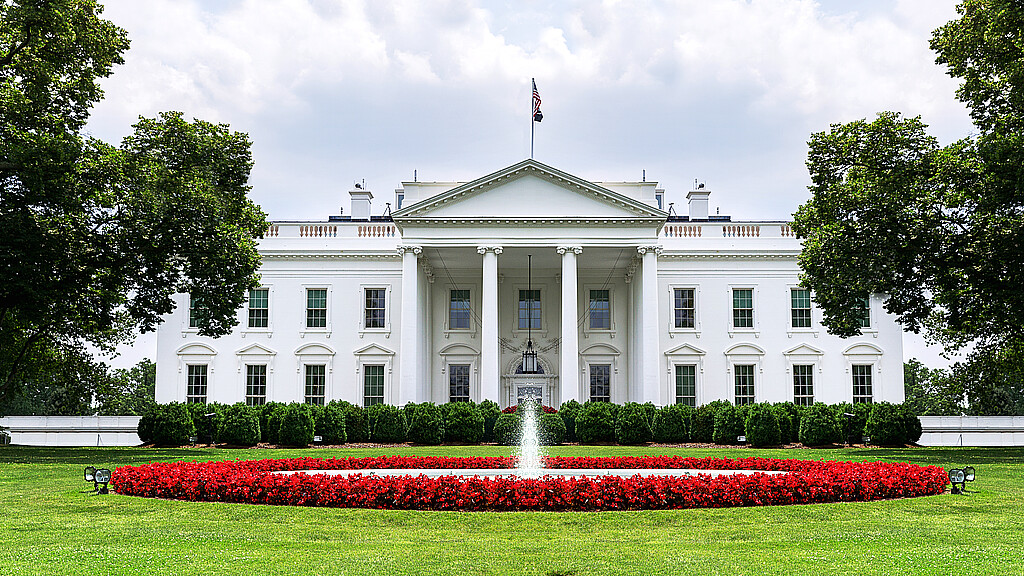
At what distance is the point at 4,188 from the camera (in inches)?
889

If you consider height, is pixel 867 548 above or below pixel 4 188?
below

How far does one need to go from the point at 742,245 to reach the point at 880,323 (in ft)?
21.8

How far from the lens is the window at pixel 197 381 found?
40594 mm

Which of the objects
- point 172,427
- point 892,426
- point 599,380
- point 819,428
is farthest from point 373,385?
point 892,426

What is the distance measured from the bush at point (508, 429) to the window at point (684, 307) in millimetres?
12360

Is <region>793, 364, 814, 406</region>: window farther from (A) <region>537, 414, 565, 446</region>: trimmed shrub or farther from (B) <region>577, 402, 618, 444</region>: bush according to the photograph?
(A) <region>537, 414, 565, 446</region>: trimmed shrub

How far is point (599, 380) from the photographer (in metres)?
41.3

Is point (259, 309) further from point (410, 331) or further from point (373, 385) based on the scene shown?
point (410, 331)

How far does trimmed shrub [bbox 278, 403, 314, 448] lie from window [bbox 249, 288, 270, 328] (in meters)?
12.2

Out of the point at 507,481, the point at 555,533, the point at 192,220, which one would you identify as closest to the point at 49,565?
the point at 555,533

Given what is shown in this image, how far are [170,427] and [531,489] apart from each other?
19.7 meters

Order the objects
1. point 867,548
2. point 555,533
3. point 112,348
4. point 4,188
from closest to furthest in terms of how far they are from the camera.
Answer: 1. point 867,548
2. point 555,533
3. point 4,188
4. point 112,348

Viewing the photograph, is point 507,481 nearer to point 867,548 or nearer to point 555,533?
point 555,533

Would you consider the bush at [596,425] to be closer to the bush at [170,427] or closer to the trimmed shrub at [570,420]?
the trimmed shrub at [570,420]
